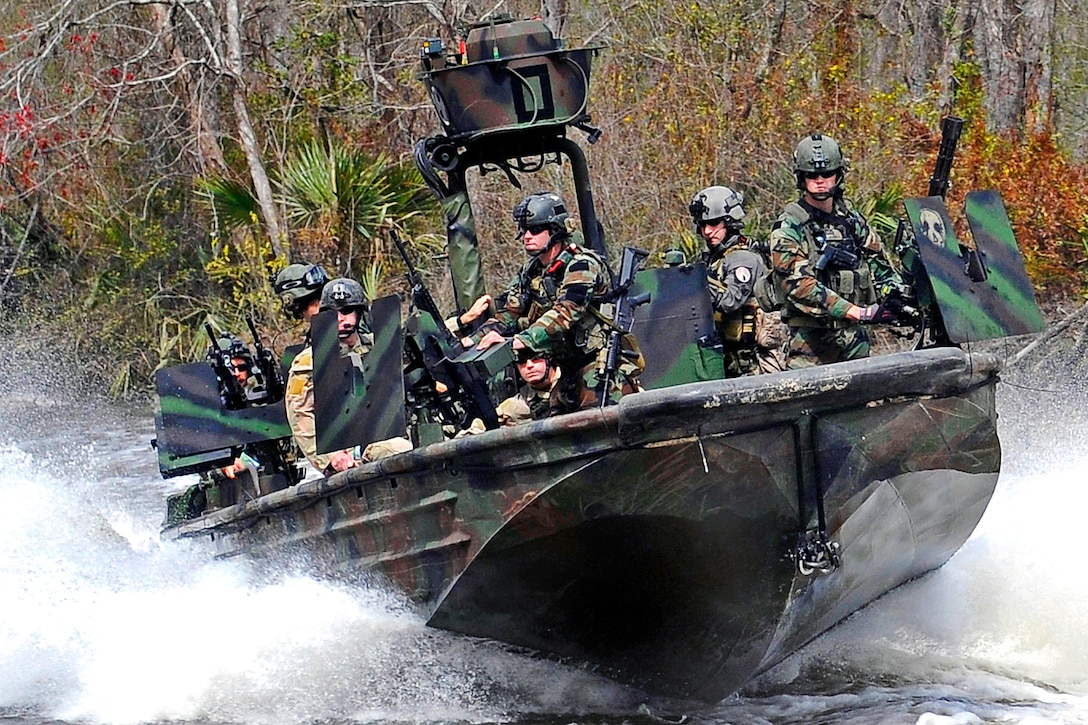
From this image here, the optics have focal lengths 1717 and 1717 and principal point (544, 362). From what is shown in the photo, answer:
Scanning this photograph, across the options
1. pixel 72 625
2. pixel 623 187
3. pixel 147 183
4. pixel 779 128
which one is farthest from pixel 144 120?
pixel 72 625

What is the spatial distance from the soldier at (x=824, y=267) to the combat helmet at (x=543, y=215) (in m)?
1.14

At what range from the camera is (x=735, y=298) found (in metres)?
8.06

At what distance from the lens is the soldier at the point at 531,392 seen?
7398mm

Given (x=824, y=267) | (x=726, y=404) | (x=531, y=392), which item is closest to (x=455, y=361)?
(x=531, y=392)

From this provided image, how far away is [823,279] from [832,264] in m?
0.08

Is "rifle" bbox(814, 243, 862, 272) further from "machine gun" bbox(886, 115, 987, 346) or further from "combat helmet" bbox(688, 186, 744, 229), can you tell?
"combat helmet" bbox(688, 186, 744, 229)

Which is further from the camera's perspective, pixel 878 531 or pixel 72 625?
pixel 72 625

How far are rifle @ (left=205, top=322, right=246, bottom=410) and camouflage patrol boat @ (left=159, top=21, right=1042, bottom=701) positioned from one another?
3.27 feet

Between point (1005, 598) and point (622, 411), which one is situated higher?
point (622, 411)

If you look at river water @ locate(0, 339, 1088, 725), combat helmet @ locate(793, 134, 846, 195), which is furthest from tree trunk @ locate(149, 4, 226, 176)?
combat helmet @ locate(793, 134, 846, 195)

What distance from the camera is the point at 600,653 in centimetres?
738

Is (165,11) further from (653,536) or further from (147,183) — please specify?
(653,536)

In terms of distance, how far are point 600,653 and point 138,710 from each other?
2078 millimetres

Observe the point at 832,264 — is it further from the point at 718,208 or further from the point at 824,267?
the point at 718,208
